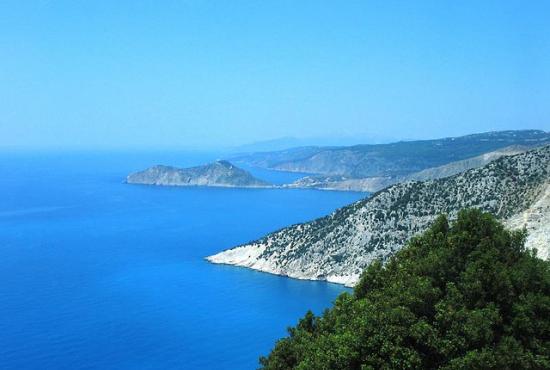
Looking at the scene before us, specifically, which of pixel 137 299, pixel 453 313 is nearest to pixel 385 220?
pixel 137 299

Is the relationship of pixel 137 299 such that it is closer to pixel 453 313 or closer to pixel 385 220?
pixel 385 220

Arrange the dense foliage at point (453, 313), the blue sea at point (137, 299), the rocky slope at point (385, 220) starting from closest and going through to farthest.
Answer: the dense foliage at point (453, 313)
the blue sea at point (137, 299)
the rocky slope at point (385, 220)

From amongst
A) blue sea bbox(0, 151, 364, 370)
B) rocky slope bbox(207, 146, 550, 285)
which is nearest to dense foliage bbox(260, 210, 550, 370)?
blue sea bbox(0, 151, 364, 370)

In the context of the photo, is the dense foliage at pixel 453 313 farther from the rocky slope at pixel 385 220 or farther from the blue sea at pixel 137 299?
the rocky slope at pixel 385 220

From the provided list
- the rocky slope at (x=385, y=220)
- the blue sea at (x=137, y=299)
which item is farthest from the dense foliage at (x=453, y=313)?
the rocky slope at (x=385, y=220)

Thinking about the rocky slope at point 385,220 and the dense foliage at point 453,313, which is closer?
the dense foliage at point 453,313

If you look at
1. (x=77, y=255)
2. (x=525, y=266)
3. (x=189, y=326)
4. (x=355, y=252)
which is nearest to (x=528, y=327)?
(x=525, y=266)

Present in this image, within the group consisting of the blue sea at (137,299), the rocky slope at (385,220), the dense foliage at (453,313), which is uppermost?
the dense foliage at (453,313)
